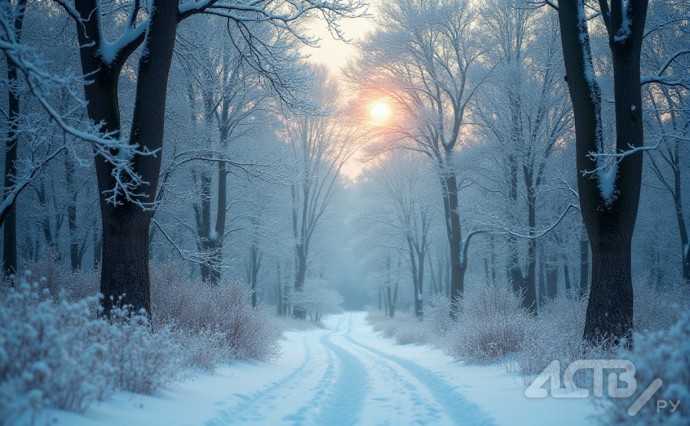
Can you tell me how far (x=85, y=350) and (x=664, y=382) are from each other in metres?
4.79

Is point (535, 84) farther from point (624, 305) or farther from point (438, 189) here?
point (624, 305)

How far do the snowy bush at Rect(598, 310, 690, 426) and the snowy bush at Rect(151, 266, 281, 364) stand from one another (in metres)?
5.63

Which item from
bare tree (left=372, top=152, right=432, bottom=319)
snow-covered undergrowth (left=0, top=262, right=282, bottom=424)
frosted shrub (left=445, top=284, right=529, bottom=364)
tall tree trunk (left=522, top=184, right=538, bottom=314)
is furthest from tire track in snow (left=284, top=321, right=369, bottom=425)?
bare tree (left=372, top=152, right=432, bottom=319)

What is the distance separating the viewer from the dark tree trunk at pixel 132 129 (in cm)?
574

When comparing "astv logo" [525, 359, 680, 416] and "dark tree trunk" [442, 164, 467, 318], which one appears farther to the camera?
"dark tree trunk" [442, 164, 467, 318]

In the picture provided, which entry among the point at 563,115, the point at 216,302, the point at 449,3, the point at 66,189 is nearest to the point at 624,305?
the point at 216,302

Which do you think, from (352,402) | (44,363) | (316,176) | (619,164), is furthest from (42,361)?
(316,176)

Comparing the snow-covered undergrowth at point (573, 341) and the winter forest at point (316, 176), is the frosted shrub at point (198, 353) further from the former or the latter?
the snow-covered undergrowth at point (573, 341)

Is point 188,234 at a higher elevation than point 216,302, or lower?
higher

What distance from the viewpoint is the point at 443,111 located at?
1537cm

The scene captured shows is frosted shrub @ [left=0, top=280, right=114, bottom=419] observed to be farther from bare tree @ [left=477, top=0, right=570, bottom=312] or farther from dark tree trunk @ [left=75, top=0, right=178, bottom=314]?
bare tree @ [left=477, top=0, right=570, bottom=312]

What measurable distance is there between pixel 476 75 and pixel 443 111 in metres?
1.71

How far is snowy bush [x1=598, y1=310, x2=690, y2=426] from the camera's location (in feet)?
8.45

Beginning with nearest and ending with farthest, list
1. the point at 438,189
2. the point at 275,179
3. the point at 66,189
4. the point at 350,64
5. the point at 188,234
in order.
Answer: the point at 275,179 < the point at 350,64 < the point at 66,189 < the point at 438,189 < the point at 188,234
